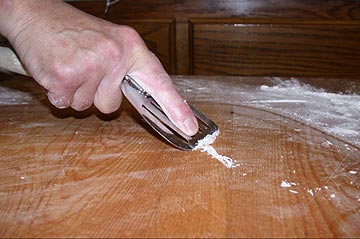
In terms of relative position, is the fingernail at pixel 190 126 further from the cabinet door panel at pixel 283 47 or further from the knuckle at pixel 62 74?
the cabinet door panel at pixel 283 47

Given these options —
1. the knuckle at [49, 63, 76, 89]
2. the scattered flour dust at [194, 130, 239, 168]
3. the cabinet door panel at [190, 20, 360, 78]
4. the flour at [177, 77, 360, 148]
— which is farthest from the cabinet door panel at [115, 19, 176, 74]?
the knuckle at [49, 63, 76, 89]

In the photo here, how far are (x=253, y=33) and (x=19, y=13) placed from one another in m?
1.26

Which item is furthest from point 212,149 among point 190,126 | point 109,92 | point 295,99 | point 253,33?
point 253,33

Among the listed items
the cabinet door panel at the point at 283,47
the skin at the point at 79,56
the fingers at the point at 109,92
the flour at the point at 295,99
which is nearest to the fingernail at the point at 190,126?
the skin at the point at 79,56

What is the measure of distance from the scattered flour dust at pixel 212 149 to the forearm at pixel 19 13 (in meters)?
0.32

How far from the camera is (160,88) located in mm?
695

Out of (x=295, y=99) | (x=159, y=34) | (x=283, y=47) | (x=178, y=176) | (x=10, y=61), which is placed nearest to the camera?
(x=178, y=176)

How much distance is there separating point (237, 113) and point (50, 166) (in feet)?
1.33

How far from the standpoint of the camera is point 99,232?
50 centimetres

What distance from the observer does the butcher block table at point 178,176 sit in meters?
0.51

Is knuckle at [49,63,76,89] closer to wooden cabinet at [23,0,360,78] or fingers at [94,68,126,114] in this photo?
fingers at [94,68,126,114]

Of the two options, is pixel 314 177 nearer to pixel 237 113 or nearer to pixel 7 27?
pixel 237 113

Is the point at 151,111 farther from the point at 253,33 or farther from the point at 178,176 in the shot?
the point at 253,33

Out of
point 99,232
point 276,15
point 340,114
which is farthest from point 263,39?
point 99,232
